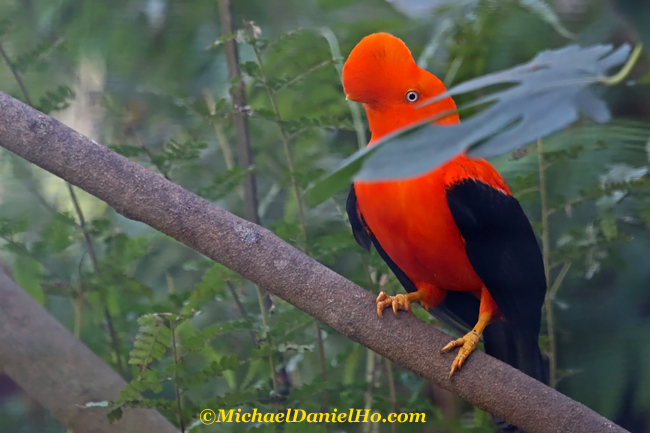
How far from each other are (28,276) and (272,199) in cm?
45

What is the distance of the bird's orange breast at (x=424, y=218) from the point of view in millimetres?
686

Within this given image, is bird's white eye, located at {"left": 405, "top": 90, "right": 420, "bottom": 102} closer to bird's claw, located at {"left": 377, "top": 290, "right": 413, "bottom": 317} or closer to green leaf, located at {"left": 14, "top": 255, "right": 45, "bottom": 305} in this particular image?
bird's claw, located at {"left": 377, "top": 290, "right": 413, "bottom": 317}

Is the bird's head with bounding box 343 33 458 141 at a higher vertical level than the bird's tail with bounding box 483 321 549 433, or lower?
higher

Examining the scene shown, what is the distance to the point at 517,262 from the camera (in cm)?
73

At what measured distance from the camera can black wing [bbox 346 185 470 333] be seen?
0.79m

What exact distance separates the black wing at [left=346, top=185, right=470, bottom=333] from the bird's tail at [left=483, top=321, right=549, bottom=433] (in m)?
0.04

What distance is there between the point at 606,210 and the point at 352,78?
0.50 metres

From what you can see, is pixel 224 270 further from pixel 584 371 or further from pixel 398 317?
pixel 584 371

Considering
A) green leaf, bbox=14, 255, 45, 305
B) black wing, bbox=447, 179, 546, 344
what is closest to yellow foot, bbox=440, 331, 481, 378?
black wing, bbox=447, 179, 546, 344

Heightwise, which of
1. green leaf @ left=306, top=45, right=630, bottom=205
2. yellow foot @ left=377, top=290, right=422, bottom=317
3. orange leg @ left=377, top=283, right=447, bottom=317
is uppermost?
green leaf @ left=306, top=45, right=630, bottom=205

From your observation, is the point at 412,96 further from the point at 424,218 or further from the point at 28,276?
the point at 28,276

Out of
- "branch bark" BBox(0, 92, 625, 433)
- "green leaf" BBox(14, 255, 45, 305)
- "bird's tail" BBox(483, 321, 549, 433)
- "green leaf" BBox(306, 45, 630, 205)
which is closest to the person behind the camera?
"green leaf" BBox(306, 45, 630, 205)

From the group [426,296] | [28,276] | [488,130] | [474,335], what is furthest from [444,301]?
[28,276]

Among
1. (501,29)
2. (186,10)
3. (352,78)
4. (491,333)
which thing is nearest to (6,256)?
(186,10)
